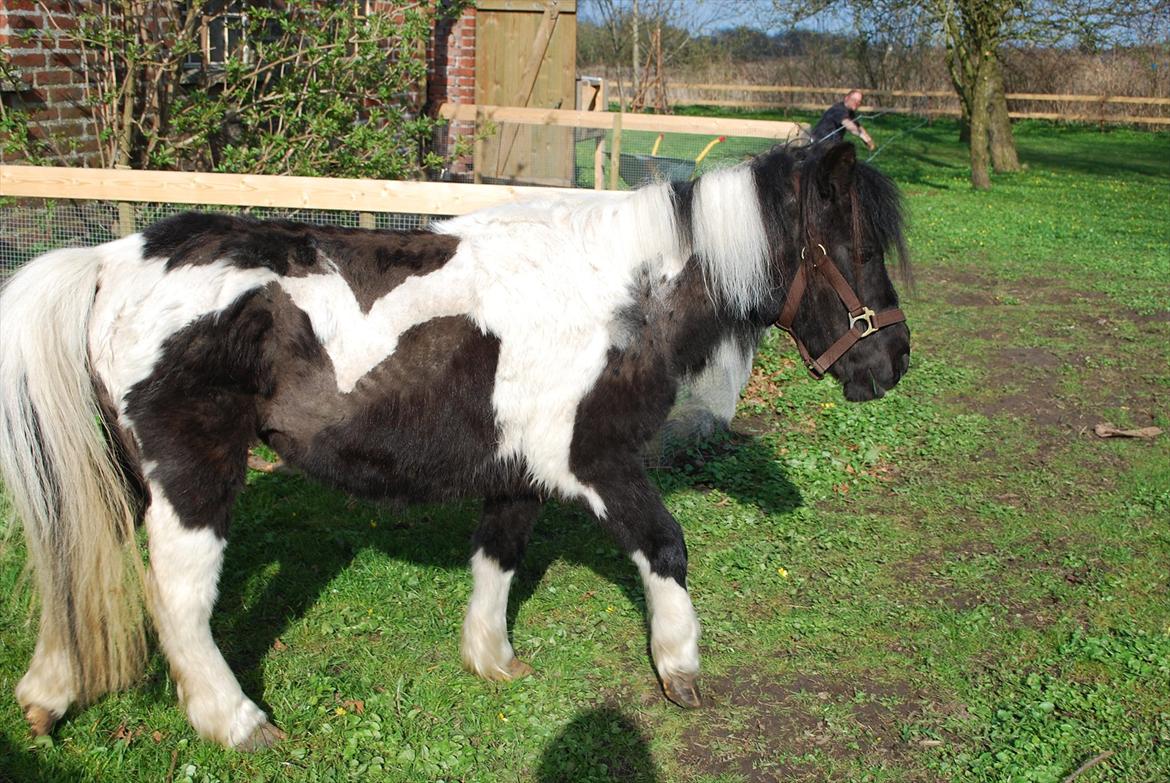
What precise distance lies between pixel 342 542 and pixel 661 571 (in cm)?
211

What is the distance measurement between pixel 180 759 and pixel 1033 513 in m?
4.73

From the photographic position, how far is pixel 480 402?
367 cm

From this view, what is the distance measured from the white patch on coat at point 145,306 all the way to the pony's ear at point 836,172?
210 cm

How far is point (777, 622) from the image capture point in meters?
4.63

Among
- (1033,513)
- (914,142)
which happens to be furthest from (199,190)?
(914,142)

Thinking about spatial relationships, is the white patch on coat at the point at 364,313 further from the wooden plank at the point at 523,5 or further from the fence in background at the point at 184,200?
the wooden plank at the point at 523,5

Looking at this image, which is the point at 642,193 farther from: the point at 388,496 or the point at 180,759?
the point at 180,759

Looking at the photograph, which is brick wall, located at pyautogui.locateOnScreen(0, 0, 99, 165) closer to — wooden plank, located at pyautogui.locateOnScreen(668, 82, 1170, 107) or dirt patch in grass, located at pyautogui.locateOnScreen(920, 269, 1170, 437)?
dirt patch in grass, located at pyautogui.locateOnScreen(920, 269, 1170, 437)

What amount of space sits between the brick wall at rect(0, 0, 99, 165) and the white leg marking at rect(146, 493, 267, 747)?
4.57 meters

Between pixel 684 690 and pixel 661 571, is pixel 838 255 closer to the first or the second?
pixel 661 571

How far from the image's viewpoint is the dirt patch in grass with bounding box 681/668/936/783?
3.64 m

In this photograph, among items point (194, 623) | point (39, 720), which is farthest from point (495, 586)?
point (39, 720)

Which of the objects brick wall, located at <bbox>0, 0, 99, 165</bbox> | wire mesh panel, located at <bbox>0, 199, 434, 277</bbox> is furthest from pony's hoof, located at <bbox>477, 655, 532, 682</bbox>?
brick wall, located at <bbox>0, 0, 99, 165</bbox>

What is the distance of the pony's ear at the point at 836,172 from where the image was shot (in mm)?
3699
